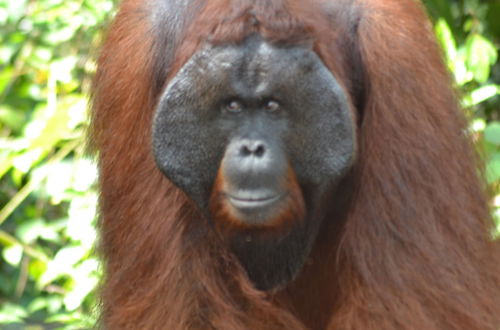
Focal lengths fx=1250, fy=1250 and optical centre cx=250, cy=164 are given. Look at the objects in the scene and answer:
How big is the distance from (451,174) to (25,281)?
276 cm

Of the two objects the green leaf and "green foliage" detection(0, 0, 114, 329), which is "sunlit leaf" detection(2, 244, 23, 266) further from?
the green leaf

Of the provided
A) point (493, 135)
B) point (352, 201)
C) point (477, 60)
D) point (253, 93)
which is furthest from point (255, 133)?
point (477, 60)

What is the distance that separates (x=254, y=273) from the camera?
14.0ft

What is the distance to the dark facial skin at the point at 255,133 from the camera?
12.2 ft

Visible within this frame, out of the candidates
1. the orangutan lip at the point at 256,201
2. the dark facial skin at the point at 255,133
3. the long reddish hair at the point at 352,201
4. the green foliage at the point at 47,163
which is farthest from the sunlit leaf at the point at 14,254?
the orangutan lip at the point at 256,201

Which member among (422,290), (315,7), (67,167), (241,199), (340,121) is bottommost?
(67,167)

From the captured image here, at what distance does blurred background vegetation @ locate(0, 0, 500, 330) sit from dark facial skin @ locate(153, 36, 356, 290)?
0.88 m

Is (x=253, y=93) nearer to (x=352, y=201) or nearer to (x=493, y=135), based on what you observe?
(x=352, y=201)

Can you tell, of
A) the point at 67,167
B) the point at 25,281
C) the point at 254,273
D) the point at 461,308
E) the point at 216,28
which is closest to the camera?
the point at 216,28

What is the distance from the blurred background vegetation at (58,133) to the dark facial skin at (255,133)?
0.88 m

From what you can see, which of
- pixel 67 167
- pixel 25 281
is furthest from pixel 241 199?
pixel 25 281

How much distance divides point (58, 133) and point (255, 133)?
1.78m

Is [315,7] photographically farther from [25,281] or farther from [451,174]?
[25,281]

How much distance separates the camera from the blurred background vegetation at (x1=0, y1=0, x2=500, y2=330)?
511 centimetres
